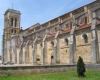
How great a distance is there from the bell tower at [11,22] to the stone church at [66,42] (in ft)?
16.6

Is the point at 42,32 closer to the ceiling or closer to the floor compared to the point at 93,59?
closer to the ceiling

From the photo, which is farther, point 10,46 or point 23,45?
point 10,46

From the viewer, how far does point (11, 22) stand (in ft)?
180

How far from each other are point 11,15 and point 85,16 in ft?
121

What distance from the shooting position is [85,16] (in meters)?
26.5

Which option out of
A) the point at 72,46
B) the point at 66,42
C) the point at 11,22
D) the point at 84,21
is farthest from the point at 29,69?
the point at 11,22

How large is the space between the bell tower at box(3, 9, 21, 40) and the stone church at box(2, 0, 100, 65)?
5.07 meters

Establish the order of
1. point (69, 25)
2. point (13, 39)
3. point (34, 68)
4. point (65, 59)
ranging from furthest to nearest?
point (13, 39) → point (69, 25) → point (65, 59) → point (34, 68)

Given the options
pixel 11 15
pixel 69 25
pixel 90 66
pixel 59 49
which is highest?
pixel 11 15

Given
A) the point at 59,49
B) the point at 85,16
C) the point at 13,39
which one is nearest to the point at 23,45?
the point at 13,39

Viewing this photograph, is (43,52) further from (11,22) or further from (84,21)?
(11,22)

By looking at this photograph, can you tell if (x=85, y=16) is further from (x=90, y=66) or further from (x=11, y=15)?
(x=11, y=15)

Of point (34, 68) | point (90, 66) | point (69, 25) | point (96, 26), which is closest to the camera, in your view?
point (34, 68)

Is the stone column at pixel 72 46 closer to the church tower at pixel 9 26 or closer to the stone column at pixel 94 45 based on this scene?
the stone column at pixel 94 45
